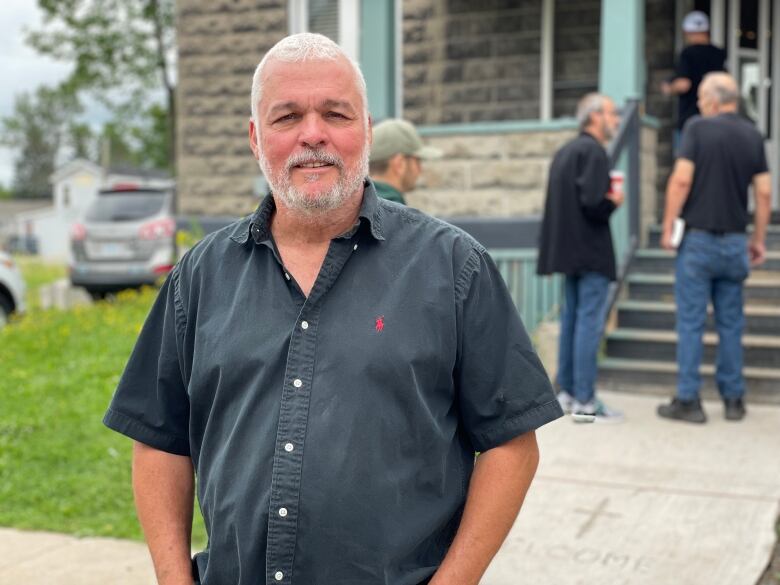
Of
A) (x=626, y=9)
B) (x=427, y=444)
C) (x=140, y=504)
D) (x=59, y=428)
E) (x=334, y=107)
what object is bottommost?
(x=59, y=428)

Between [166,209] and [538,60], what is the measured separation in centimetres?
578

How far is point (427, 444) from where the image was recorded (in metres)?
2.06

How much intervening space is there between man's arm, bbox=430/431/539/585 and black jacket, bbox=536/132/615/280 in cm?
475

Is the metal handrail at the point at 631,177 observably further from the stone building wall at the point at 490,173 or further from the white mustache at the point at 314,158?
the white mustache at the point at 314,158

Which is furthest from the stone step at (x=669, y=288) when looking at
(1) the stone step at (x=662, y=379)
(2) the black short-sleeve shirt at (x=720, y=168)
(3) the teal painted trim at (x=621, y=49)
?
(2) the black short-sleeve shirt at (x=720, y=168)

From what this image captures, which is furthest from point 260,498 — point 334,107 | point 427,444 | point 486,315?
point 334,107

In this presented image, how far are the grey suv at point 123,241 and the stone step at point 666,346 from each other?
24.4 ft

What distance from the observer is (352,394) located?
203cm

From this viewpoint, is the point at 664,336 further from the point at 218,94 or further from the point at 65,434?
the point at 218,94

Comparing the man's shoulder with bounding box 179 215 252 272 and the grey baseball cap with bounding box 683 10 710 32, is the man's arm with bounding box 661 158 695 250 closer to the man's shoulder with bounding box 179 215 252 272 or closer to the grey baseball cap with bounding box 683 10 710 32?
the grey baseball cap with bounding box 683 10 710 32

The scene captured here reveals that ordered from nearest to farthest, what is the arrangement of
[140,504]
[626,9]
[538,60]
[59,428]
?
[140,504], [59,428], [626,9], [538,60]

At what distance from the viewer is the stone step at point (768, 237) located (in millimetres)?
9000

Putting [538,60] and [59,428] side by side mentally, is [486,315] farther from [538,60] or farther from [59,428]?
[538,60]

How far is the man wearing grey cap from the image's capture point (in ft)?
14.5
